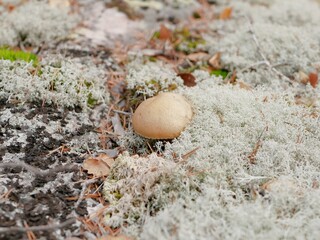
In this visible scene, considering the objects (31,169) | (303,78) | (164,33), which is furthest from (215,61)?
(31,169)

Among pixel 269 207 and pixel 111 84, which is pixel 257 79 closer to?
pixel 111 84

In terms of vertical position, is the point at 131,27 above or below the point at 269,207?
below

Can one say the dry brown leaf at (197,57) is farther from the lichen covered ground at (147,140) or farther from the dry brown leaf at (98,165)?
the dry brown leaf at (98,165)

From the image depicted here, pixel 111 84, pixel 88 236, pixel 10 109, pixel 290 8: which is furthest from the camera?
pixel 290 8

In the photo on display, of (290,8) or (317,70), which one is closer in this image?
(317,70)

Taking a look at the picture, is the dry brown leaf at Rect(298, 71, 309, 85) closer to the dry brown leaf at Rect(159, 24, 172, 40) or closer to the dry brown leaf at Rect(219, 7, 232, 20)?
the dry brown leaf at Rect(159, 24, 172, 40)

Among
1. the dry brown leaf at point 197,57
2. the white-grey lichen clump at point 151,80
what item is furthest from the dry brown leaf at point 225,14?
the white-grey lichen clump at point 151,80

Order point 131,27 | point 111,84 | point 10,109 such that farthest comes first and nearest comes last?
1. point 131,27
2. point 111,84
3. point 10,109

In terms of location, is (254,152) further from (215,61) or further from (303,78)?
(215,61)

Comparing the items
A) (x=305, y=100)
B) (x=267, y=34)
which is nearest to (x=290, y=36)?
(x=267, y=34)
